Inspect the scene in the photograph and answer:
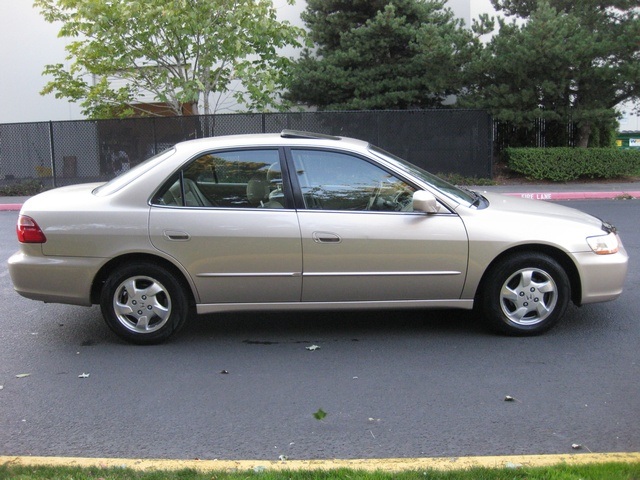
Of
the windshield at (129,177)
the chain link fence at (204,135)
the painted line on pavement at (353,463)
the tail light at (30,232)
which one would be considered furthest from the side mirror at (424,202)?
the chain link fence at (204,135)

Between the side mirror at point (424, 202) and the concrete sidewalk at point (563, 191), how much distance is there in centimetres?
1101

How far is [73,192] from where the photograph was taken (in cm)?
577

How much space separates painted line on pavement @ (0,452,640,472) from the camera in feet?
11.1

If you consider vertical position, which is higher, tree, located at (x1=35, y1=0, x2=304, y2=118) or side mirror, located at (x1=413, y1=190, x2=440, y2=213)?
tree, located at (x1=35, y1=0, x2=304, y2=118)

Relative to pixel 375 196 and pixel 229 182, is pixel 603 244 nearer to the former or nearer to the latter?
pixel 375 196

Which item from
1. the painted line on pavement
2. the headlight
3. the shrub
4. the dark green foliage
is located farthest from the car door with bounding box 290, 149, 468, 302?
the shrub

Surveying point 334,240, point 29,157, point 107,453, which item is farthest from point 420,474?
point 29,157

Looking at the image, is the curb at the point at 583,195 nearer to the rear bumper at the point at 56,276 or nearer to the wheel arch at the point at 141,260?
the wheel arch at the point at 141,260

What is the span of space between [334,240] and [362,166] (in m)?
0.68

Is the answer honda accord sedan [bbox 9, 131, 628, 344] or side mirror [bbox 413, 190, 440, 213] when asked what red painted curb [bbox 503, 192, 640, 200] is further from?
side mirror [bbox 413, 190, 440, 213]

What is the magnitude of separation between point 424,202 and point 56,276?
2.92 meters

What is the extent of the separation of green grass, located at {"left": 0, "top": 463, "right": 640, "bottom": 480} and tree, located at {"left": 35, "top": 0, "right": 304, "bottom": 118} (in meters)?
14.6

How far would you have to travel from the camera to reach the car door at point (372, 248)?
526 centimetres

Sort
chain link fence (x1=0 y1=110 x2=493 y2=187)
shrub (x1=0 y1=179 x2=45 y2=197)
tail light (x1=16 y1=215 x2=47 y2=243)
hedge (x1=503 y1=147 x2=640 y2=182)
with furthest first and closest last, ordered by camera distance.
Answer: shrub (x1=0 y1=179 x2=45 y2=197) < chain link fence (x1=0 y1=110 x2=493 y2=187) < hedge (x1=503 y1=147 x2=640 y2=182) < tail light (x1=16 y1=215 x2=47 y2=243)
